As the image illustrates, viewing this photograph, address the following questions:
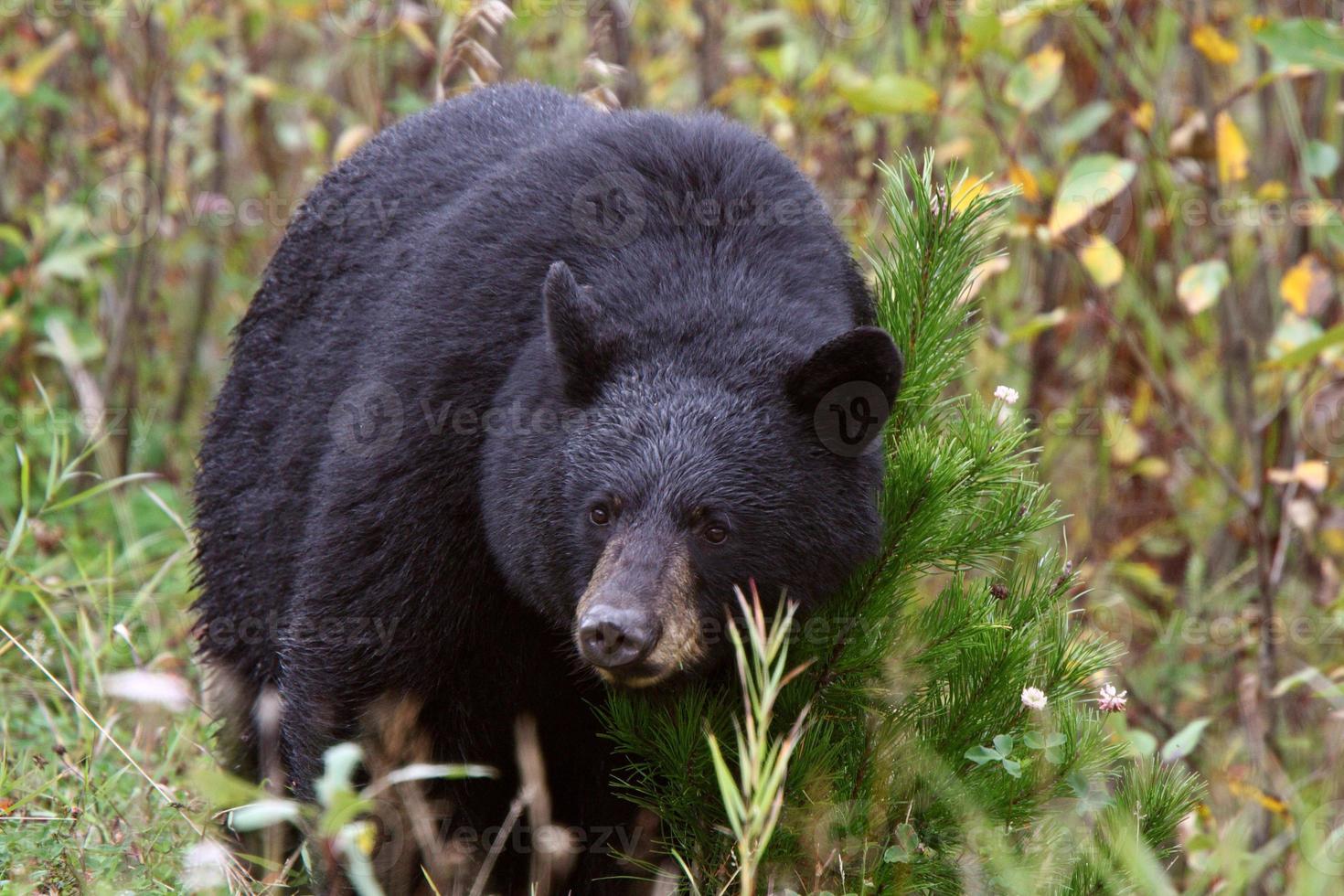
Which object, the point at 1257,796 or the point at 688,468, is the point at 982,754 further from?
the point at 1257,796

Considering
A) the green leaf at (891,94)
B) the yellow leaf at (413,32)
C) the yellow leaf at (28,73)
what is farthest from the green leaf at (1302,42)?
the yellow leaf at (28,73)

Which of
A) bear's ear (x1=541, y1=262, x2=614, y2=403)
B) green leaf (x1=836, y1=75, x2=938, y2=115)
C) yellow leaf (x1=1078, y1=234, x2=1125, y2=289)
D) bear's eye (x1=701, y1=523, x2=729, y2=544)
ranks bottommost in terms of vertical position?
bear's eye (x1=701, y1=523, x2=729, y2=544)

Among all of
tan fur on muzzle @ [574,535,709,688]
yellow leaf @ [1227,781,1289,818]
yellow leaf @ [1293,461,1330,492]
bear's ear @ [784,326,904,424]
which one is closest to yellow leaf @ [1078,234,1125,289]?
yellow leaf @ [1293,461,1330,492]

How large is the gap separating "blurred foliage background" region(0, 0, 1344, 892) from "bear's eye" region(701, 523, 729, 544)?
1.89 m

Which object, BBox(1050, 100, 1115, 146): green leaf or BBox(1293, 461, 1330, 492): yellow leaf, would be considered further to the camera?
BBox(1050, 100, 1115, 146): green leaf

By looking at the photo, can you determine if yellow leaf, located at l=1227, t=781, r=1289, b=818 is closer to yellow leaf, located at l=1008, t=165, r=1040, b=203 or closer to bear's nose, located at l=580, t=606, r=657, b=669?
yellow leaf, located at l=1008, t=165, r=1040, b=203

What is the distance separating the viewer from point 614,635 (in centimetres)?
310

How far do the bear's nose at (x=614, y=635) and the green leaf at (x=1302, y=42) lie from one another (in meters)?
3.12

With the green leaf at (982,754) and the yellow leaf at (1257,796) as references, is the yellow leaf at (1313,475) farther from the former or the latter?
the green leaf at (982,754)

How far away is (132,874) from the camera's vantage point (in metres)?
3.71

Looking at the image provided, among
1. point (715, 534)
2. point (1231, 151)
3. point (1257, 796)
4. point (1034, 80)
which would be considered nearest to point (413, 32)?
point (1034, 80)

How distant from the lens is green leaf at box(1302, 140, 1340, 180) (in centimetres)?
565

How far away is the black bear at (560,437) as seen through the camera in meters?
3.45

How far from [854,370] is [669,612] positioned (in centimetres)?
67
